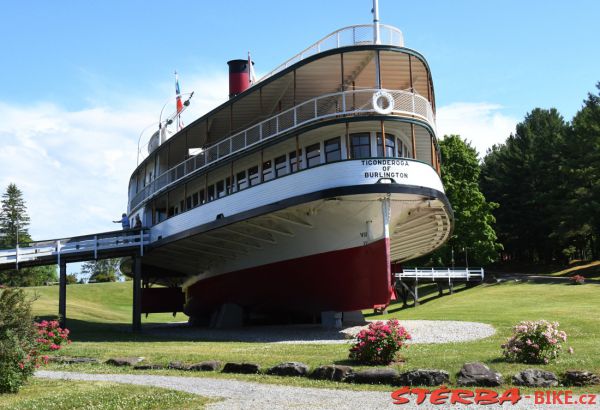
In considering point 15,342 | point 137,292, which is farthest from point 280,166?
point 15,342

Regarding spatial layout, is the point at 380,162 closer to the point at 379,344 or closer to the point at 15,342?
the point at 379,344

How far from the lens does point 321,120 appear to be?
21141 millimetres

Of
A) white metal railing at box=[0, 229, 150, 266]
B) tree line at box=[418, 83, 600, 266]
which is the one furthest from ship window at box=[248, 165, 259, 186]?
tree line at box=[418, 83, 600, 266]

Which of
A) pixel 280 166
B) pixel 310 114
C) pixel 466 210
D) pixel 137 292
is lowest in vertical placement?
pixel 137 292

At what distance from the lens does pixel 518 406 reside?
27.8 feet

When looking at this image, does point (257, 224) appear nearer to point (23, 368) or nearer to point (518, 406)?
point (23, 368)

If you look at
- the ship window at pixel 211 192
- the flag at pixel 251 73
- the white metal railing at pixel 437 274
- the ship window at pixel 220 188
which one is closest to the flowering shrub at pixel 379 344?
the ship window at pixel 220 188

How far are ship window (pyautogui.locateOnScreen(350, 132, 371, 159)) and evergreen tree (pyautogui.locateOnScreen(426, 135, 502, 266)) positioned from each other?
30.9 metres

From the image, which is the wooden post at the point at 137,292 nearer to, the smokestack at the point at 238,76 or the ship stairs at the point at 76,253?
the ship stairs at the point at 76,253

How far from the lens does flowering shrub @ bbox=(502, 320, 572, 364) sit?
38.6 ft

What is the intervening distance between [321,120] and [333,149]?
1078 mm

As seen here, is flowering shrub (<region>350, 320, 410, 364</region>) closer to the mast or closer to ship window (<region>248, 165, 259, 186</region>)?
the mast

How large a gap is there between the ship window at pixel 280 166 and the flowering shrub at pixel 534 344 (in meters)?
12.2

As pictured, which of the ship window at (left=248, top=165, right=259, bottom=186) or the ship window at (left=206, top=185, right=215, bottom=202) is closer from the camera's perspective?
the ship window at (left=248, top=165, right=259, bottom=186)
